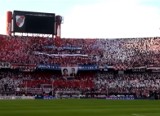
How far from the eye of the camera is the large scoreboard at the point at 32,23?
89875 mm

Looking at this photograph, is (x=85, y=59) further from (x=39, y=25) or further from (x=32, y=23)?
(x=32, y=23)

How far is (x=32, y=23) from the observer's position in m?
90.3

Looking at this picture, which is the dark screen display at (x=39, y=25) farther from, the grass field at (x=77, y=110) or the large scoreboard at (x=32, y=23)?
the grass field at (x=77, y=110)

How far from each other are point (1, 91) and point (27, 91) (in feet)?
14.9

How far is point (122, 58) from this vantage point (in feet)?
293

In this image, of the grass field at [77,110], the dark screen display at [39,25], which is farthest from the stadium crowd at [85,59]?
the grass field at [77,110]

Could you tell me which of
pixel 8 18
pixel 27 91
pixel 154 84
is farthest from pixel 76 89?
pixel 8 18

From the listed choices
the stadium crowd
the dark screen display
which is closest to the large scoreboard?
the dark screen display

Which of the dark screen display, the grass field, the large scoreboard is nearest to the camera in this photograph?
the grass field

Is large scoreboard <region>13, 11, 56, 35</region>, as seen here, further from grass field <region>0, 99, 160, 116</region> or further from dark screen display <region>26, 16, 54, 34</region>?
grass field <region>0, 99, 160, 116</region>

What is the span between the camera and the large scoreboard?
89875 mm

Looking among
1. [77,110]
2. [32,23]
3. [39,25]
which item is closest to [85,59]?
[39,25]

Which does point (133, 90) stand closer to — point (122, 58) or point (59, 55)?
point (122, 58)

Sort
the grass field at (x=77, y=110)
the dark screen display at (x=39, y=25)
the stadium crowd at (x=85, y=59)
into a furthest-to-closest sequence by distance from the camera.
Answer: the dark screen display at (x=39, y=25) → the stadium crowd at (x=85, y=59) → the grass field at (x=77, y=110)
